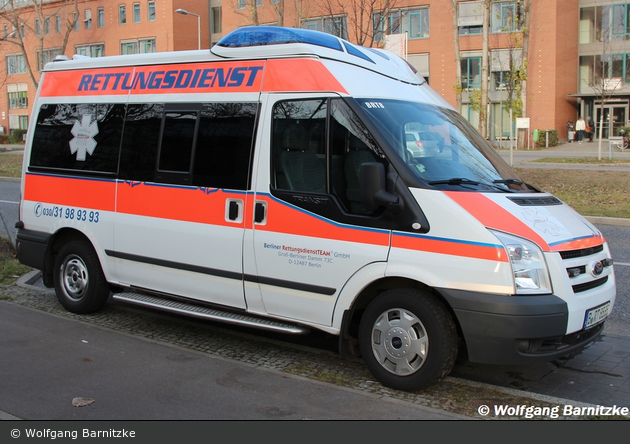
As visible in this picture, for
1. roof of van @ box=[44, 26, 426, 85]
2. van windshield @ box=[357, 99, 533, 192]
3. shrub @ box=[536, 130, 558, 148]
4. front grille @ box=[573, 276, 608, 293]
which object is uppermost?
shrub @ box=[536, 130, 558, 148]

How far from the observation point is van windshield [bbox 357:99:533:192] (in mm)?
4707

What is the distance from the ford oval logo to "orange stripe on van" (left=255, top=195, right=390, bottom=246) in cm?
150

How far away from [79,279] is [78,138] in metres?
1.51

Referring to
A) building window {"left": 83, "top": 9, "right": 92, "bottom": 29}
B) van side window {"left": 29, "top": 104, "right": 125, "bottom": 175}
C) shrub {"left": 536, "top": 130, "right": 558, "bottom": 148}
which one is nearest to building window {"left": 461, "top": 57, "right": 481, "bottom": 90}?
shrub {"left": 536, "top": 130, "right": 558, "bottom": 148}

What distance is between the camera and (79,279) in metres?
6.80

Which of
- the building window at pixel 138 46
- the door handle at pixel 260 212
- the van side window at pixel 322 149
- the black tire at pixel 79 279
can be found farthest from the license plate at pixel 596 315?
the building window at pixel 138 46

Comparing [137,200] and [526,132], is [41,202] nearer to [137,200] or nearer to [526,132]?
[137,200]

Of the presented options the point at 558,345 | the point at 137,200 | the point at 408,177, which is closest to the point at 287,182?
the point at 408,177

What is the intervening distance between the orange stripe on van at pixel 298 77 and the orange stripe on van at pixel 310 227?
0.94 m

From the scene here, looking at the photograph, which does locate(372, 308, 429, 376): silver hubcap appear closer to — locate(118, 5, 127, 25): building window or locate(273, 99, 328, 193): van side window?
locate(273, 99, 328, 193): van side window

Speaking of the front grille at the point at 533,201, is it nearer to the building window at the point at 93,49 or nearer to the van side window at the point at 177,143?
the van side window at the point at 177,143

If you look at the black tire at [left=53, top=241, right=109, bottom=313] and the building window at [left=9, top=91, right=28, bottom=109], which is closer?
the black tire at [left=53, top=241, right=109, bottom=313]

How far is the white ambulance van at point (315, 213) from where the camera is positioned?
434 cm

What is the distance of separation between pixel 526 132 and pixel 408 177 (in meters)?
40.8
